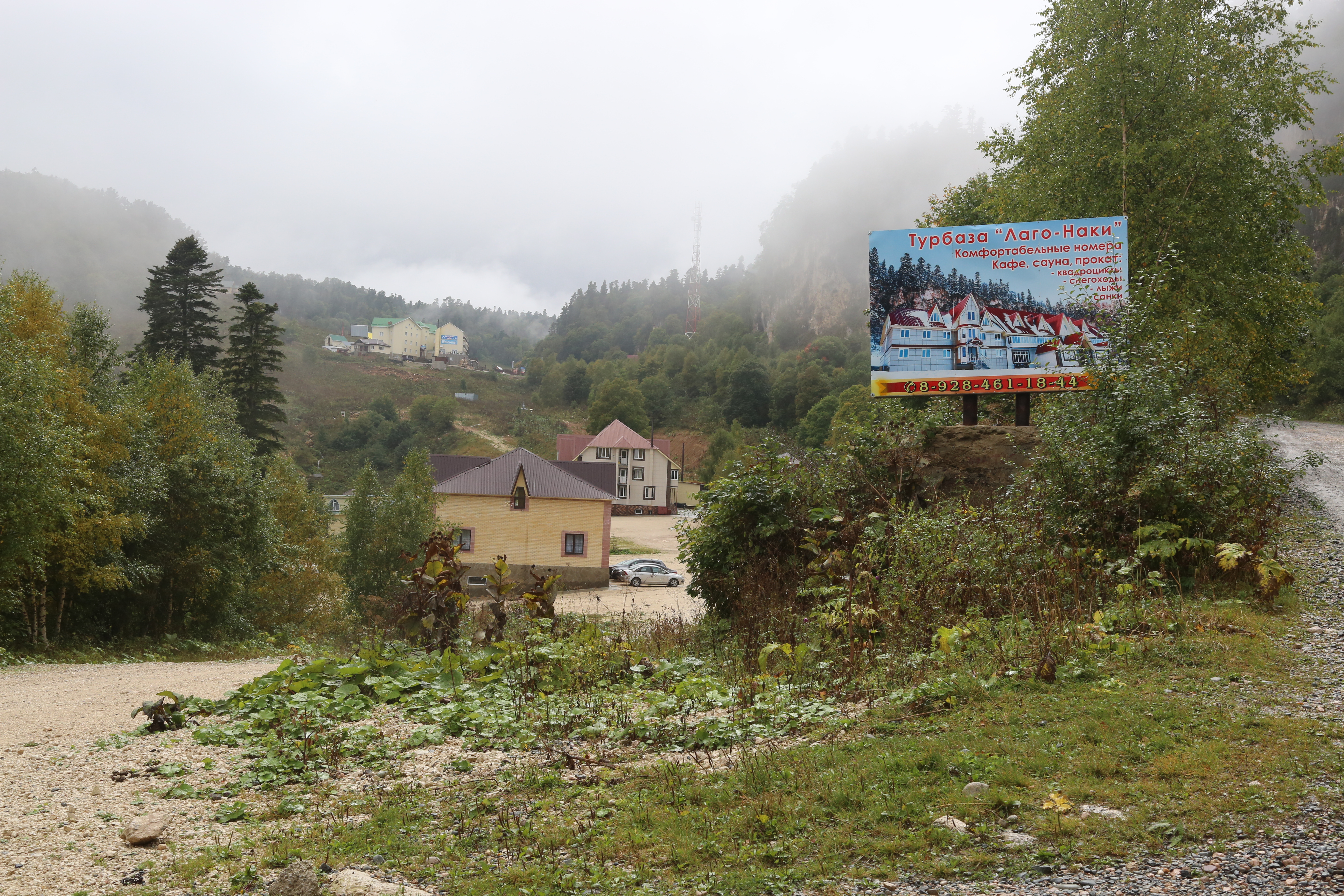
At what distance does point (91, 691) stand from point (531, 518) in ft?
108

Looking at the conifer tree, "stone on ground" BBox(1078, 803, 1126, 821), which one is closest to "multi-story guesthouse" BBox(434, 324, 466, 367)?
the conifer tree

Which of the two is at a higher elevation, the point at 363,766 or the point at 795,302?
the point at 795,302

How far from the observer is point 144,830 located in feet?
14.9

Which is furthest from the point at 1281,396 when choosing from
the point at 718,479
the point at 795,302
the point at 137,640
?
the point at 795,302

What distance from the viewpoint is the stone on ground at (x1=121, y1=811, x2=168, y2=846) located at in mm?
4516

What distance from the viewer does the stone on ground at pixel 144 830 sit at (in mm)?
4516

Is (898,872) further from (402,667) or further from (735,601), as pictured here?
(735,601)

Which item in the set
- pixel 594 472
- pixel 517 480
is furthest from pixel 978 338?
pixel 594 472

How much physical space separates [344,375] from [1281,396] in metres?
110

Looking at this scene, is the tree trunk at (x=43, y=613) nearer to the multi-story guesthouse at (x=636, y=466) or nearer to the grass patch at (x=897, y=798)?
the grass patch at (x=897, y=798)

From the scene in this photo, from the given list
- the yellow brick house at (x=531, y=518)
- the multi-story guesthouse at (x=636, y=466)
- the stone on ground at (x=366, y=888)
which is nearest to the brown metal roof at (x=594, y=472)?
the yellow brick house at (x=531, y=518)

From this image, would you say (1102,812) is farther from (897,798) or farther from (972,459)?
(972,459)

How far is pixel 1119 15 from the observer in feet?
54.6

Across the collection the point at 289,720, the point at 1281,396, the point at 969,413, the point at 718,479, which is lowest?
the point at 289,720
